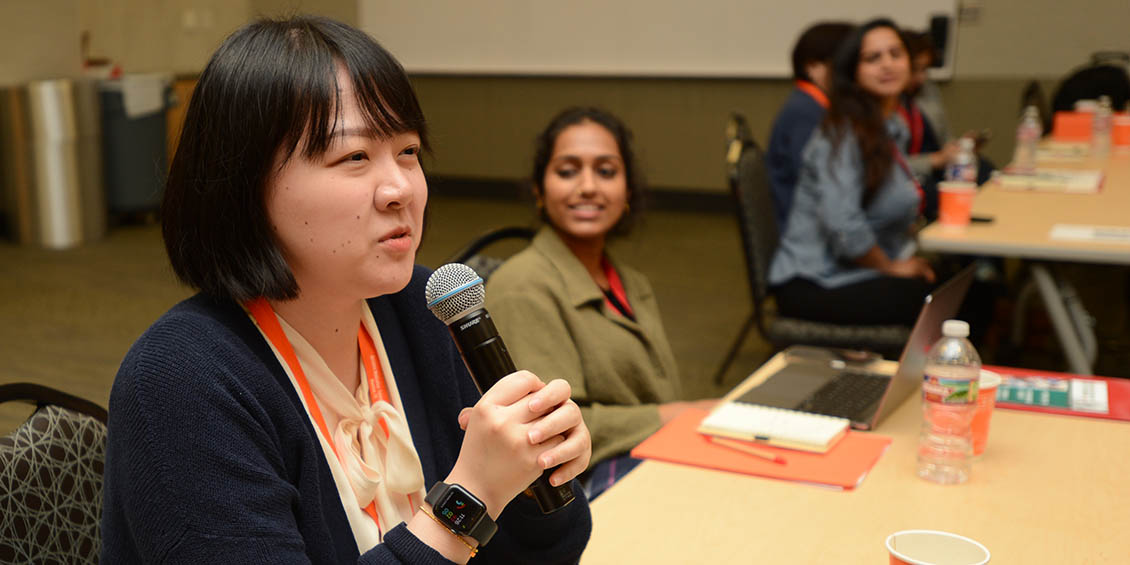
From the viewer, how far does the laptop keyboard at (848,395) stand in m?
1.74

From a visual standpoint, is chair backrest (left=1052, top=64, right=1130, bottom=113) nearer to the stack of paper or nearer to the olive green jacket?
the stack of paper

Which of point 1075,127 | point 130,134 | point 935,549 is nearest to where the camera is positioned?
point 935,549

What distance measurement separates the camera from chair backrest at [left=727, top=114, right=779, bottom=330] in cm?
321

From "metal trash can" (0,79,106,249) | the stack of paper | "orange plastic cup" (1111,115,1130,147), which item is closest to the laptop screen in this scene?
the stack of paper

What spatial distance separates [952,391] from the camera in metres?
1.47

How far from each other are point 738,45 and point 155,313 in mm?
4466

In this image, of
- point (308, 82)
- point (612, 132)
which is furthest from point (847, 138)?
point (308, 82)

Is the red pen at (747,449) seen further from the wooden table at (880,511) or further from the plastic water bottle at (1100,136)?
the plastic water bottle at (1100,136)

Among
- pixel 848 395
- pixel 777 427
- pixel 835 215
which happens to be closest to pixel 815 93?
pixel 835 215

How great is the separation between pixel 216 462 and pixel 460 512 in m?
0.22

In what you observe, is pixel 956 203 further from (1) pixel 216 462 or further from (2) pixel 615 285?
(1) pixel 216 462

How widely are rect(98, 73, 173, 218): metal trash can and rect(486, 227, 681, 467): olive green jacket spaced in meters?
5.47

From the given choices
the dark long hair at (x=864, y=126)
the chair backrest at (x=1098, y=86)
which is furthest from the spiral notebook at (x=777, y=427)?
the chair backrest at (x=1098, y=86)

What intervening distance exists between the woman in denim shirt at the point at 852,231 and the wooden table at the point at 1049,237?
0.80 feet
